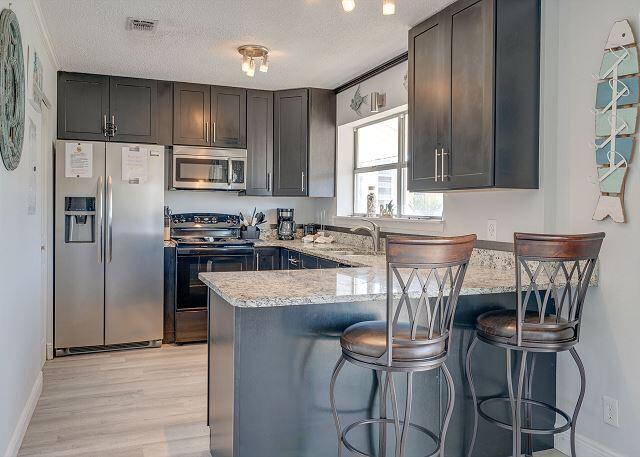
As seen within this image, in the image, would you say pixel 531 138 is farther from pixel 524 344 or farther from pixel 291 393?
pixel 291 393

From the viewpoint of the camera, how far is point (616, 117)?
7.68ft

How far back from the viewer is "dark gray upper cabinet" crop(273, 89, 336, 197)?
511 centimetres

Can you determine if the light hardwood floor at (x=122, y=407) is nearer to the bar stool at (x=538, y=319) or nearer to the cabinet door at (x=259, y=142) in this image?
the bar stool at (x=538, y=319)

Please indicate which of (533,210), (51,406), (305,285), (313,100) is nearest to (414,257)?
(305,285)

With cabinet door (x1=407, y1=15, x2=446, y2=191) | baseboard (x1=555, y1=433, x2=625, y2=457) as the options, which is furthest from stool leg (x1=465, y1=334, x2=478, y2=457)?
cabinet door (x1=407, y1=15, x2=446, y2=191)

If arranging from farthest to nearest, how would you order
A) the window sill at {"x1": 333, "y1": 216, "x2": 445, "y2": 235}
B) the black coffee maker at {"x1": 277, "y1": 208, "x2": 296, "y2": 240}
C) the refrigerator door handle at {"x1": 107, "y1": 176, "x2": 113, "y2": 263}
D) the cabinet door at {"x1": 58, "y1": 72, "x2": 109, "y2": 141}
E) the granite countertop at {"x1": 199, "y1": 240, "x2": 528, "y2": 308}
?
the black coffee maker at {"x1": 277, "y1": 208, "x2": 296, "y2": 240}, the cabinet door at {"x1": 58, "y1": 72, "x2": 109, "y2": 141}, the refrigerator door handle at {"x1": 107, "y1": 176, "x2": 113, "y2": 263}, the window sill at {"x1": 333, "y1": 216, "x2": 445, "y2": 235}, the granite countertop at {"x1": 199, "y1": 240, "x2": 528, "y2": 308}

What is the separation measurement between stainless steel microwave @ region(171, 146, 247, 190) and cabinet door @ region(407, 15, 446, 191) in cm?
227

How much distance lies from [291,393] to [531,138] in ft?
5.72

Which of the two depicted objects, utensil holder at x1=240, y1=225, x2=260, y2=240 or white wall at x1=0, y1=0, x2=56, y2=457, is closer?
white wall at x1=0, y1=0, x2=56, y2=457

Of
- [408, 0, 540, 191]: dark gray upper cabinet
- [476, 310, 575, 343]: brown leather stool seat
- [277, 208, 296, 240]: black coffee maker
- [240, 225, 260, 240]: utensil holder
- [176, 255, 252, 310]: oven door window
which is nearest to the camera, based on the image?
[476, 310, 575, 343]: brown leather stool seat

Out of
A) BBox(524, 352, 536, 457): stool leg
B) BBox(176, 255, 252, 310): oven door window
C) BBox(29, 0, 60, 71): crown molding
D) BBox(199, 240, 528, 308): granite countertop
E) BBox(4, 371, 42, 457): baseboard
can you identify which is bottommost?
BBox(4, 371, 42, 457): baseboard

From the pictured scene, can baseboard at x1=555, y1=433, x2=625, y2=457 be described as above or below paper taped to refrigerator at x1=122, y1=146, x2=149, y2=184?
below

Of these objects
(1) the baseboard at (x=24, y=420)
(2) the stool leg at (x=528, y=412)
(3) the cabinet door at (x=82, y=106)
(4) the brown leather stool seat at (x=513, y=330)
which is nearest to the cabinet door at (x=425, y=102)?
(4) the brown leather stool seat at (x=513, y=330)

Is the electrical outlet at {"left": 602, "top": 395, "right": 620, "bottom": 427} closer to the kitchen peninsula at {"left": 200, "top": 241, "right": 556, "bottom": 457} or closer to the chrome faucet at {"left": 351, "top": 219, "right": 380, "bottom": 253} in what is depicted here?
the kitchen peninsula at {"left": 200, "top": 241, "right": 556, "bottom": 457}
